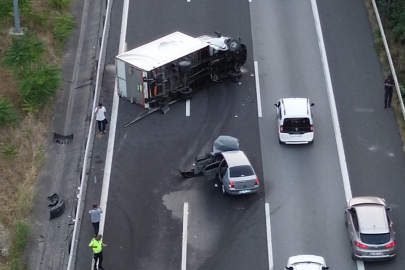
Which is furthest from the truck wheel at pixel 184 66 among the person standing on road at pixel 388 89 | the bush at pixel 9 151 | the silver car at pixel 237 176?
the person standing on road at pixel 388 89

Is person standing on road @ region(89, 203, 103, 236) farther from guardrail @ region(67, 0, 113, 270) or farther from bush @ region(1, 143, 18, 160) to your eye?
bush @ region(1, 143, 18, 160)

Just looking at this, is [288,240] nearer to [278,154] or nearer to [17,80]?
[278,154]

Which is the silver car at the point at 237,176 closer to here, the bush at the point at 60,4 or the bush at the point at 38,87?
the bush at the point at 38,87

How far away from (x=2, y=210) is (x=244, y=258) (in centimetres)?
978

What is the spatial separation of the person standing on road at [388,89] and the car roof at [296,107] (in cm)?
390

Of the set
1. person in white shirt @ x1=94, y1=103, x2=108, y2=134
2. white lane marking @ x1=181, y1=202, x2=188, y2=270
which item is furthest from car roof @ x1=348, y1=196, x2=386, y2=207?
person in white shirt @ x1=94, y1=103, x2=108, y2=134

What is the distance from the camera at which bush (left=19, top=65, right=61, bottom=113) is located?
41.5 metres

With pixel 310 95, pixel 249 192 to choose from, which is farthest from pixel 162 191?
pixel 310 95

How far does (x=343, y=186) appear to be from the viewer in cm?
3834

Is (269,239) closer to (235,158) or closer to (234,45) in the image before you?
(235,158)

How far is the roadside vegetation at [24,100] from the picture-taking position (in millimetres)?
36000

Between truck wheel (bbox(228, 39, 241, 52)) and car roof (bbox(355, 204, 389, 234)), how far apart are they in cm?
1194

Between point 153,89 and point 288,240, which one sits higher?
point 153,89

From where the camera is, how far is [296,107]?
40.2m
